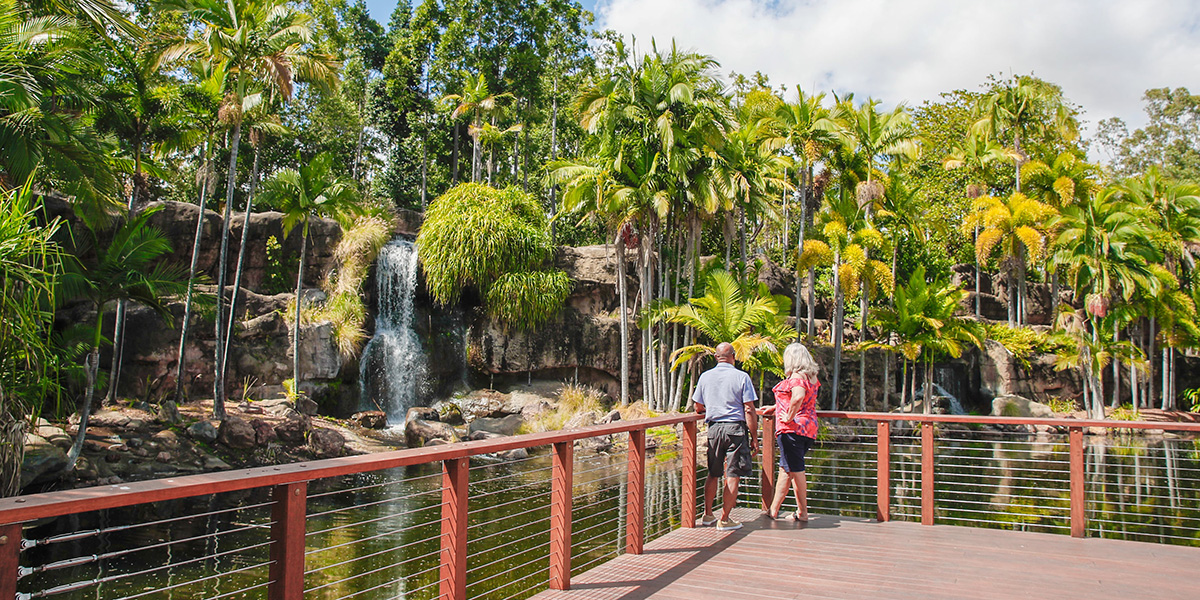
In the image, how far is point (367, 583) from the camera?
25.0 feet

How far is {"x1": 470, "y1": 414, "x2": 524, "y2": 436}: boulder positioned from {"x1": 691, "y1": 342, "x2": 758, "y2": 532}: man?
12791 mm

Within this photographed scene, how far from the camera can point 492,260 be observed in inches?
865

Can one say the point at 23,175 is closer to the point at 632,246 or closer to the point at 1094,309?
the point at 632,246

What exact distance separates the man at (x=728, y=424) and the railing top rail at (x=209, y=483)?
2.27 m

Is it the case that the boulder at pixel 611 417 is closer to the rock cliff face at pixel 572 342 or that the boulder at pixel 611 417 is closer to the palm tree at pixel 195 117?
the rock cliff face at pixel 572 342

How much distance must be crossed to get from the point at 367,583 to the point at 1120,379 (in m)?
30.5

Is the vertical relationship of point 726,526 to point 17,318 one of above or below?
below

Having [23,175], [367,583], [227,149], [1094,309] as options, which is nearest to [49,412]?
[23,175]

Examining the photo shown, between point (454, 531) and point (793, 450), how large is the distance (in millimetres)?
3534

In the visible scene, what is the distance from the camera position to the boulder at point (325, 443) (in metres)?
15.0

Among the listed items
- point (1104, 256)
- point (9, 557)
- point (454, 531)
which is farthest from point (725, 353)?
point (1104, 256)

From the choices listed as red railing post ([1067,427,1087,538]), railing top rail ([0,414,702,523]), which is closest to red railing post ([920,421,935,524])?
red railing post ([1067,427,1087,538])

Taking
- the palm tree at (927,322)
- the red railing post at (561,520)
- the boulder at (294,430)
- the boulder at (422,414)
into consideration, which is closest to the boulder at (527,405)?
the boulder at (422,414)

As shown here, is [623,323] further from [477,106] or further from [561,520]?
[561,520]
